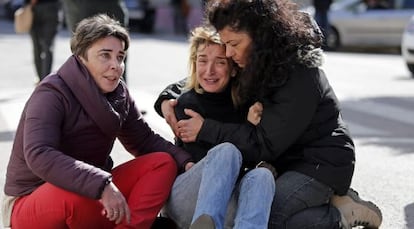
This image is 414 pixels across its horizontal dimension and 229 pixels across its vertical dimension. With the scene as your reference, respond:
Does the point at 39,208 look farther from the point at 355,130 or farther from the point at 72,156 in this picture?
the point at 355,130

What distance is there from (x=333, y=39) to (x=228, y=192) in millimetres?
16466

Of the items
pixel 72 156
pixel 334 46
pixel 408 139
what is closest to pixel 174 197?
pixel 72 156

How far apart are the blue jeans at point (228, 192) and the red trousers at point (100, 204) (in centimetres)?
15

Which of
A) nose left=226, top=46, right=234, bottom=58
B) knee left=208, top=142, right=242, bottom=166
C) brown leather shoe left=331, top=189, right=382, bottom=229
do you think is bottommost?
brown leather shoe left=331, top=189, right=382, bottom=229

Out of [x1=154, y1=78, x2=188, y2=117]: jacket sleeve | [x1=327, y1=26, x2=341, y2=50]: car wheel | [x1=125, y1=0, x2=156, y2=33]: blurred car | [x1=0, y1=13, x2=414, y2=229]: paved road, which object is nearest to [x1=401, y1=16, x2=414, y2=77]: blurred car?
[x1=0, y1=13, x2=414, y2=229]: paved road

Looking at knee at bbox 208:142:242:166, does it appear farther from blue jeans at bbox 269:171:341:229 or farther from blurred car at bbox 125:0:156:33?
blurred car at bbox 125:0:156:33

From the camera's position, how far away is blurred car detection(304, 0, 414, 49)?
1927cm

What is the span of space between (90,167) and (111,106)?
1.49 ft

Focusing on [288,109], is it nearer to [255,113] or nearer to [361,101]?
[255,113]

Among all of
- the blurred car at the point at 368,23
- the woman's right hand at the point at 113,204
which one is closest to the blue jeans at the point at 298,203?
the woman's right hand at the point at 113,204

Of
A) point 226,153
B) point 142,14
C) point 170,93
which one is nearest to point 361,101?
point 170,93

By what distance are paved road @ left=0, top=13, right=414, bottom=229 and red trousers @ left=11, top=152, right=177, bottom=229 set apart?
1.52 meters

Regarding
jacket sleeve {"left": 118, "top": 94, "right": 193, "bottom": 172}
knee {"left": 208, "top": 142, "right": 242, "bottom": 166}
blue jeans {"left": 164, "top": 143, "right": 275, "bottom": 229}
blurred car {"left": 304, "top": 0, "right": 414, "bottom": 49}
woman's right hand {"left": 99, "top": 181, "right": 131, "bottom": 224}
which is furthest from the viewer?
blurred car {"left": 304, "top": 0, "right": 414, "bottom": 49}

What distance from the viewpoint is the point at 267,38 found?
425 cm
